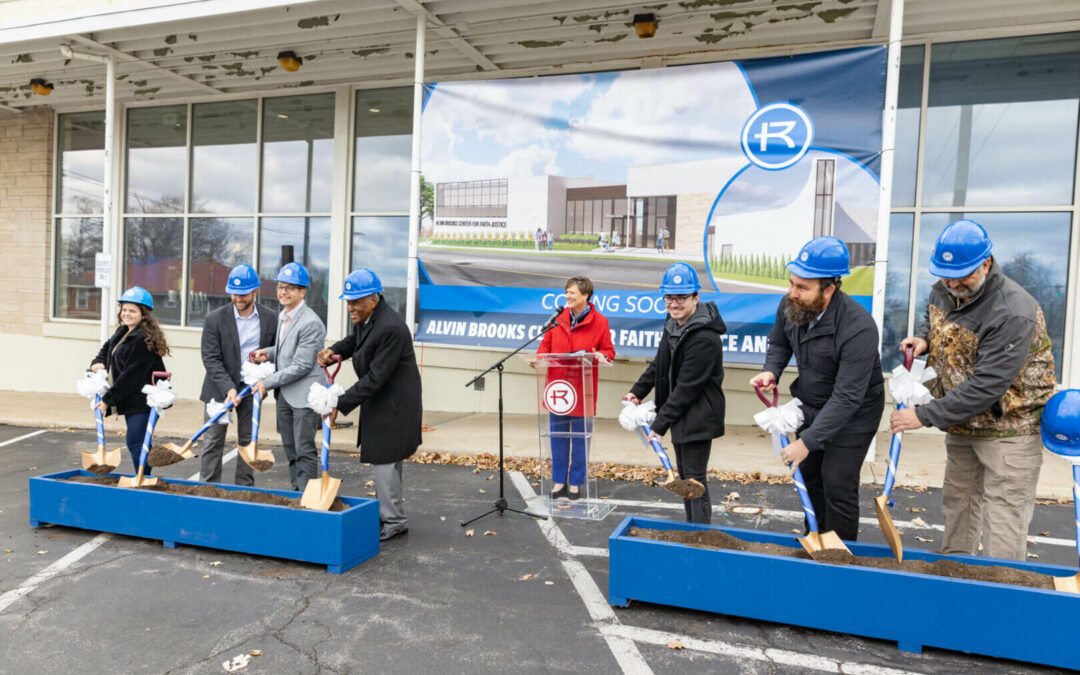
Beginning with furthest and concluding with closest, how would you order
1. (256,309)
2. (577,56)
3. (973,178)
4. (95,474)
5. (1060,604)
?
1. (577,56)
2. (973,178)
3. (256,309)
4. (95,474)
5. (1060,604)

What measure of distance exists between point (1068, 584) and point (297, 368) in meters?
4.96

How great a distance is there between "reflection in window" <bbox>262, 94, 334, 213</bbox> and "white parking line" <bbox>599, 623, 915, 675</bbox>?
29.9ft

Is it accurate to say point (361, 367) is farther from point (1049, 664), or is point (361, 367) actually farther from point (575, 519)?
point (1049, 664)

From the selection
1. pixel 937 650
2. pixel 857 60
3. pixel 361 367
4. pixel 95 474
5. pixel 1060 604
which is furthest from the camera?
pixel 857 60

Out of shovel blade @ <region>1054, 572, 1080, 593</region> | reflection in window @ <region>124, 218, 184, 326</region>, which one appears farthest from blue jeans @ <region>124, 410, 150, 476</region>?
reflection in window @ <region>124, 218, 184, 326</region>

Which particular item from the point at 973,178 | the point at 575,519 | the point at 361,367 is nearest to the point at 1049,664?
the point at 575,519

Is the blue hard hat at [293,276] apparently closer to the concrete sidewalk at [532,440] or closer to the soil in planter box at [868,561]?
the concrete sidewalk at [532,440]

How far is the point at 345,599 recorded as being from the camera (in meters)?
4.03

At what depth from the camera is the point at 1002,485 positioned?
3.69 m

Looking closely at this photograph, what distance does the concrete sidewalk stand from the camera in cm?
690

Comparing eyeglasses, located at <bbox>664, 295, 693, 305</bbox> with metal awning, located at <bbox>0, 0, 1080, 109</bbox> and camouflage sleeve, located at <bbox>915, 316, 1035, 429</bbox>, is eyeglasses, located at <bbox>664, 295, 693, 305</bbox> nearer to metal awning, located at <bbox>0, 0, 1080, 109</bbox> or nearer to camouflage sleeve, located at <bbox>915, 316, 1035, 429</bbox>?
camouflage sleeve, located at <bbox>915, 316, 1035, 429</bbox>

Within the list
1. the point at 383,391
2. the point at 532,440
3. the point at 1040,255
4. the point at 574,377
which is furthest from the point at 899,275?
the point at 383,391

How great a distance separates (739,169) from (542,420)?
12.0ft

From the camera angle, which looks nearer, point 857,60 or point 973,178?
point 857,60
